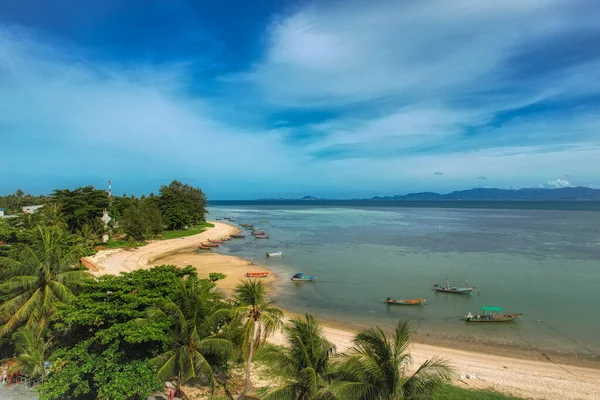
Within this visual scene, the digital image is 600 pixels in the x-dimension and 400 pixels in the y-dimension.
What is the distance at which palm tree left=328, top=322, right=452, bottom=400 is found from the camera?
941 centimetres

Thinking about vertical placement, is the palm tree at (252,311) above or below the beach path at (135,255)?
above

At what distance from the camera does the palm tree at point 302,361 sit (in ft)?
35.5

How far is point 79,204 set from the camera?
52.4 metres

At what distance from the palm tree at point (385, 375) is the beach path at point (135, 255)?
30367 millimetres

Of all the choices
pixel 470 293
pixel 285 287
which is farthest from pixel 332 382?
pixel 470 293

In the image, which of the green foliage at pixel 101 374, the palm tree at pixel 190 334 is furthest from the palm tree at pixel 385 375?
the green foliage at pixel 101 374

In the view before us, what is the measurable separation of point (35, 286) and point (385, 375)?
16.5m

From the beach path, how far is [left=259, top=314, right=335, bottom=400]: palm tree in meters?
28.0

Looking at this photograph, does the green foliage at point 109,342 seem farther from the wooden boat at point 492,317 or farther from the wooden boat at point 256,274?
the wooden boat at point 256,274

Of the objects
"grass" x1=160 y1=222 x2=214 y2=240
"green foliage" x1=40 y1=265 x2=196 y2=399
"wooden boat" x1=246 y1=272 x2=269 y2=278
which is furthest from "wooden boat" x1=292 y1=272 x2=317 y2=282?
"grass" x1=160 y1=222 x2=214 y2=240

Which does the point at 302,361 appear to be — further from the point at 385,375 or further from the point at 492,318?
the point at 492,318

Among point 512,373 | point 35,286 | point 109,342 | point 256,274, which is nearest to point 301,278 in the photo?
point 256,274

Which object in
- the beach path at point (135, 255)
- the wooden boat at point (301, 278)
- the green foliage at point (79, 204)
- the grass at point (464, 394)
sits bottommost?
the wooden boat at point (301, 278)

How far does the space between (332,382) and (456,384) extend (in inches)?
399
